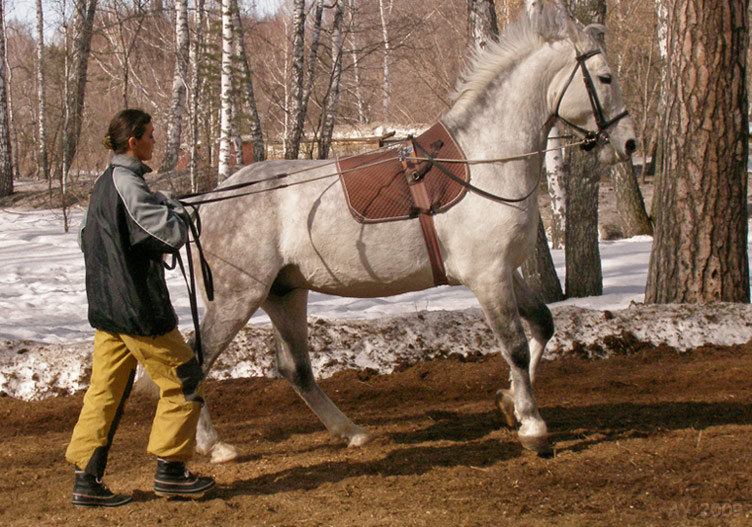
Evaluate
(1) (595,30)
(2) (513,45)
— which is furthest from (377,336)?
(1) (595,30)

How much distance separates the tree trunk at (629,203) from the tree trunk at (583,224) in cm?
596

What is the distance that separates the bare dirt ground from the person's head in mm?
1838

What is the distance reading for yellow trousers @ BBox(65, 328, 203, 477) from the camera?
4039 millimetres

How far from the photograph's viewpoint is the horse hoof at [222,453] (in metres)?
4.81

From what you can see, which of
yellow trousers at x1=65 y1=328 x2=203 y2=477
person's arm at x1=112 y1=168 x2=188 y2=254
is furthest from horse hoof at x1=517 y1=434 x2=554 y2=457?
person's arm at x1=112 y1=168 x2=188 y2=254

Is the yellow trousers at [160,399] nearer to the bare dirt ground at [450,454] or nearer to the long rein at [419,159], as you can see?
the bare dirt ground at [450,454]

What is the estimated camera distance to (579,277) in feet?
31.7

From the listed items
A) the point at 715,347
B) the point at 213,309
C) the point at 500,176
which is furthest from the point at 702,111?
the point at 213,309

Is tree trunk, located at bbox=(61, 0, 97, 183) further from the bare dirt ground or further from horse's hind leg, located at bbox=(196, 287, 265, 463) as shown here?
horse's hind leg, located at bbox=(196, 287, 265, 463)

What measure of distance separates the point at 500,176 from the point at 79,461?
2803 millimetres

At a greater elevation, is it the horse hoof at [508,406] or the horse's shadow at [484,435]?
A: the horse hoof at [508,406]

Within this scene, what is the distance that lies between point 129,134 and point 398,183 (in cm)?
156

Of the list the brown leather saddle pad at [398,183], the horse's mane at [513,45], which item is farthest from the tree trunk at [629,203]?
the brown leather saddle pad at [398,183]

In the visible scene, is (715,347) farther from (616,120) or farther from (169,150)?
(169,150)
